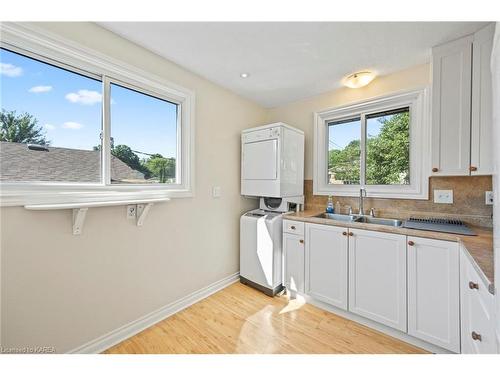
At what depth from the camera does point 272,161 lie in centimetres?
237

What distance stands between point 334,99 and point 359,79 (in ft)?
1.27

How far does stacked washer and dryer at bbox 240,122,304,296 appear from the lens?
7.52ft

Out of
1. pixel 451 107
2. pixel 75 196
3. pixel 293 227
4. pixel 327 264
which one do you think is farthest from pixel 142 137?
pixel 451 107

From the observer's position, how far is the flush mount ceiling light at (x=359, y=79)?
83.5 inches

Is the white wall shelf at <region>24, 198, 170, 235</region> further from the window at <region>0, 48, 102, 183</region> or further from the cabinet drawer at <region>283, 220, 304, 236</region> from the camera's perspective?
the cabinet drawer at <region>283, 220, 304, 236</region>

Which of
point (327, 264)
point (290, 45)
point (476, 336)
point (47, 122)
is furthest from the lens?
point (327, 264)

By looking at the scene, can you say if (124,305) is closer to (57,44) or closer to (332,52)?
(57,44)

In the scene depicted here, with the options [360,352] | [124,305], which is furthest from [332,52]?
[124,305]

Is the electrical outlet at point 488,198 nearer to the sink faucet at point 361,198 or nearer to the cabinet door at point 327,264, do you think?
the sink faucet at point 361,198

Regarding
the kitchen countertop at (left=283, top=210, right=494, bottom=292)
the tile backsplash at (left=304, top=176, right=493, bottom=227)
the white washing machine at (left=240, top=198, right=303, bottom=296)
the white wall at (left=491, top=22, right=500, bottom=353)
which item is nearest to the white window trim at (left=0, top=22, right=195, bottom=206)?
the white washing machine at (left=240, top=198, right=303, bottom=296)

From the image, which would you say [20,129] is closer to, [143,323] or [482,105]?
[143,323]

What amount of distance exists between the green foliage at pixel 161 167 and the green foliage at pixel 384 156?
196cm

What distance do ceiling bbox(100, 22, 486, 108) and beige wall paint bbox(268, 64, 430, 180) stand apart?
110 mm
